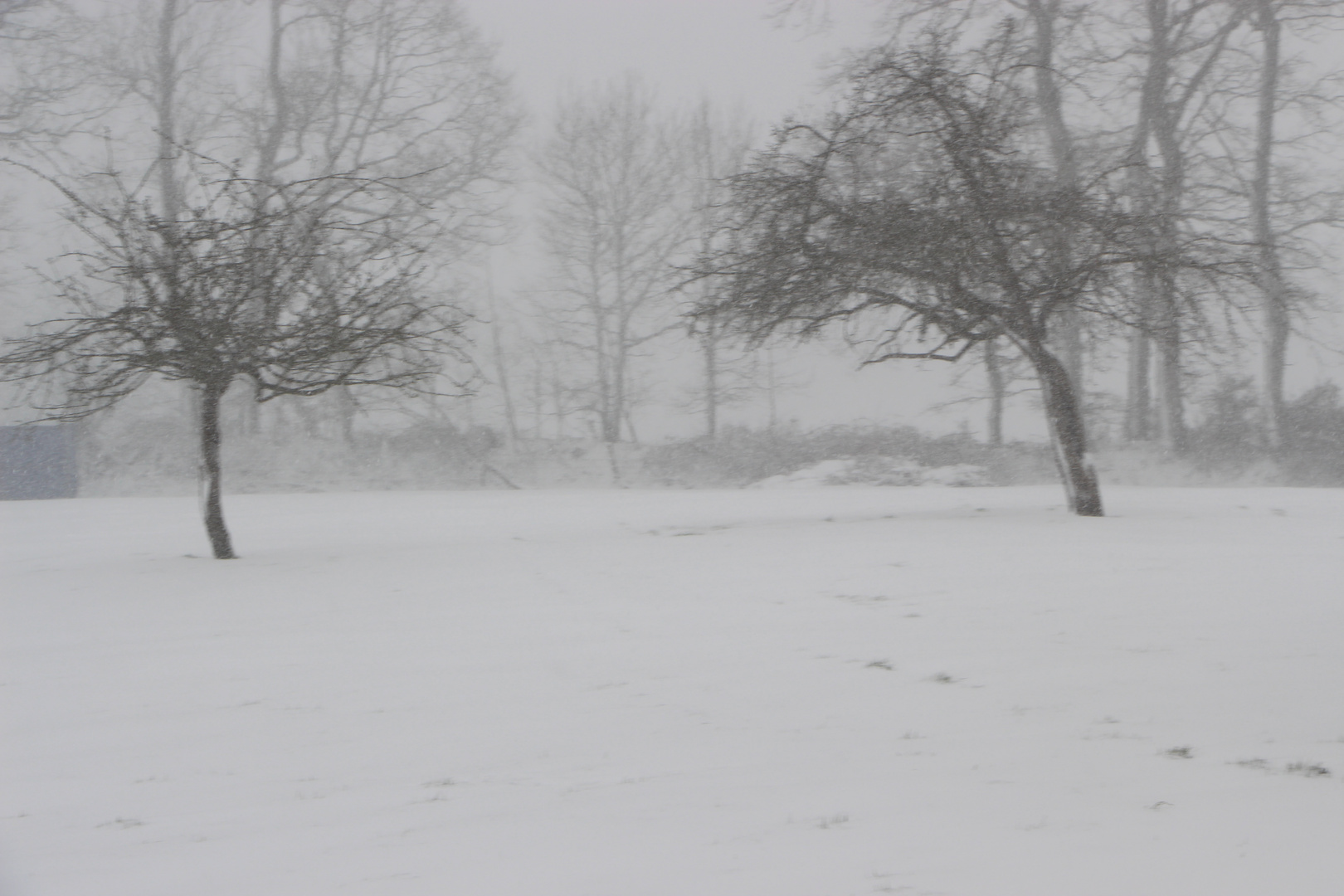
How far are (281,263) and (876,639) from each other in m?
6.67

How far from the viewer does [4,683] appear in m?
6.00

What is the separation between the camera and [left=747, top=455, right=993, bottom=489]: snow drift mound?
70.6 feet

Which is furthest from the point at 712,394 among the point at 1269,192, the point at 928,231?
the point at 928,231

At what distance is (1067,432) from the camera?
12086 millimetres

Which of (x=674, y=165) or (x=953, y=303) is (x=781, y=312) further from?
(x=674, y=165)

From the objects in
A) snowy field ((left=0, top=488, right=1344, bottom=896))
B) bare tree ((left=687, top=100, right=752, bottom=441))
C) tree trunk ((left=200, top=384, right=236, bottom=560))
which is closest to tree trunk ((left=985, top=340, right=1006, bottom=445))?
bare tree ((left=687, top=100, right=752, bottom=441))

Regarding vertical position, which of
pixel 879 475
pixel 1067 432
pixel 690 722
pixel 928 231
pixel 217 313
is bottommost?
pixel 690 722

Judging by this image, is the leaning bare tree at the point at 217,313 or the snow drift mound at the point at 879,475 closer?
the leaning bare tree at the point at 217,313

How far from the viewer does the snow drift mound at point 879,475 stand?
2153cm

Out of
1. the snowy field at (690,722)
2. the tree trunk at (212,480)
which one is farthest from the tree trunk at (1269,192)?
the tree trunk at (212,480)

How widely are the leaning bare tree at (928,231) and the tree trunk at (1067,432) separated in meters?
0.02

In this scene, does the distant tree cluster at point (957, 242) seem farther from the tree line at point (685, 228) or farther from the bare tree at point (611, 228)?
the bare tree at point (611, 228)

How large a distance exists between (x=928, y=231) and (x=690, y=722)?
24.8 ft

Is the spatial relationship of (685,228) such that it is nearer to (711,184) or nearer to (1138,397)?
(711,184)
